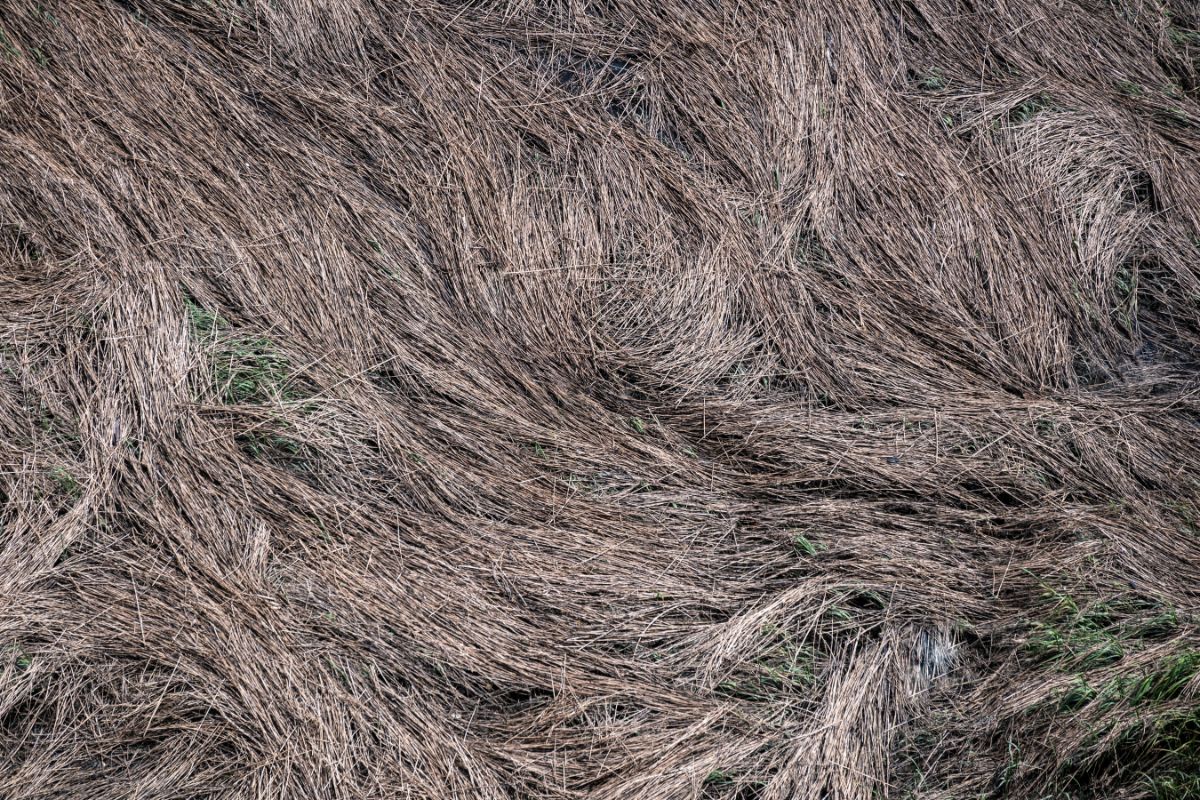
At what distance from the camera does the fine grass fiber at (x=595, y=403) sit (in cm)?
243

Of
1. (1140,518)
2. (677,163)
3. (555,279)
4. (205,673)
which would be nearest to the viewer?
(205,673)

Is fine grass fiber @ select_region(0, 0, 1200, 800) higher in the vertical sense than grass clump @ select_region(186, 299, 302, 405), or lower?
higher

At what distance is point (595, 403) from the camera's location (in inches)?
114

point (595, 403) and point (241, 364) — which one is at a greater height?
point (595, 403)

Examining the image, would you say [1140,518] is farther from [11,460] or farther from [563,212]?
[11,460]

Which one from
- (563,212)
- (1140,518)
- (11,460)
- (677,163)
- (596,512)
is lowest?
(11,460)

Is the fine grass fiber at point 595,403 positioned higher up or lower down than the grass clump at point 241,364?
higher up

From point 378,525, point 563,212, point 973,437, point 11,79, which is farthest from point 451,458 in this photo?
point 11,79

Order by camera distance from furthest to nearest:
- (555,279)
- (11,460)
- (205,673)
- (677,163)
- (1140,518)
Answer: (677,163)
(555,279)
(1140,518)
(11,460)
(205,673)

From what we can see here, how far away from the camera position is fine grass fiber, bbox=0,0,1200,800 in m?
2.43

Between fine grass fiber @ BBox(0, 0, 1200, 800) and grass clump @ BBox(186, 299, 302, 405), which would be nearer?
fine grass fiber @ BBox(0, 0, 1200, 800)

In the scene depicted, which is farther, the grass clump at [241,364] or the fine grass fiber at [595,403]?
the grass clump at [241,364]

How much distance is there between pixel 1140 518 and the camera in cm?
278

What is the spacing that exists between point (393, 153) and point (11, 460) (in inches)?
57.8
